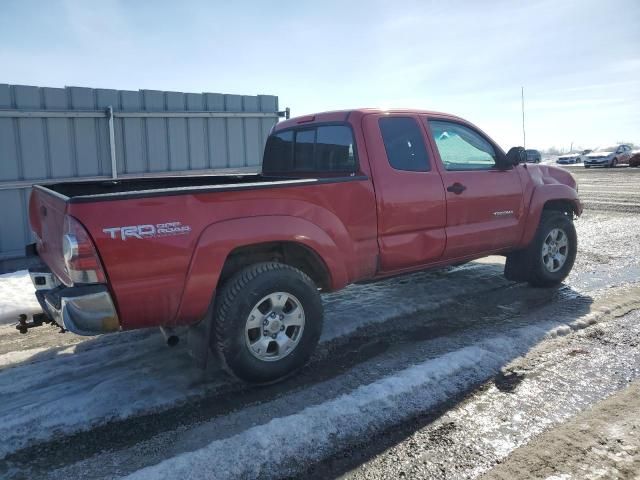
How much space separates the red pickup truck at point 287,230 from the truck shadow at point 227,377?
322 mm

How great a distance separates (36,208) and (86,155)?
5.13m

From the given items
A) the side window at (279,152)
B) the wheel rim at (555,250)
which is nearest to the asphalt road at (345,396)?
the wheel rim at (555,250)

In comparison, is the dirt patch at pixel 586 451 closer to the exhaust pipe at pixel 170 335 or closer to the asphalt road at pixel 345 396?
the asphalt road at pixel 345 396

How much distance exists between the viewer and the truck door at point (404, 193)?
4.48 m

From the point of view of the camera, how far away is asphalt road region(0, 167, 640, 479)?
289cm

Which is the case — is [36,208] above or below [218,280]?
above

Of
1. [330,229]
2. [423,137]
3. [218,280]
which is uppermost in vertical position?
[423,137]

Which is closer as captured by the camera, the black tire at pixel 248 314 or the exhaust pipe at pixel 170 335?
the black tire at pixel 248 314

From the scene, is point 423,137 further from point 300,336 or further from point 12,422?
point 12,422

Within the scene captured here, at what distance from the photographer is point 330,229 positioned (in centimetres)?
405

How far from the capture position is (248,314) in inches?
142

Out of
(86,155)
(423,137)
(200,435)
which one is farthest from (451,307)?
(86,155)

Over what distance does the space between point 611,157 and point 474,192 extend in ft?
113

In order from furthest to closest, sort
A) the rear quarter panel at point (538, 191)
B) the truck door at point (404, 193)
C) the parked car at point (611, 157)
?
the parked car at point (611, 157), the rear quarter panel at point (538, 191), the truck door at point (404, 193)
